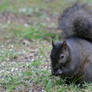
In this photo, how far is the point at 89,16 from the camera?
5.06 metres

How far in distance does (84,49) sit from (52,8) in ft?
16.7

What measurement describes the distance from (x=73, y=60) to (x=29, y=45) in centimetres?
220

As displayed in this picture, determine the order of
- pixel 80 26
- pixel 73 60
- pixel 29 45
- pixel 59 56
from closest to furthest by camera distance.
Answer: pixel 59 56
pixel 73 60
pixel 80 26
pixel 29 45

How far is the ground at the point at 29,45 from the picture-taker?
4223 millimetres

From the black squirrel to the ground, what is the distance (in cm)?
17

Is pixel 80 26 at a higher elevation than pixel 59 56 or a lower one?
higher

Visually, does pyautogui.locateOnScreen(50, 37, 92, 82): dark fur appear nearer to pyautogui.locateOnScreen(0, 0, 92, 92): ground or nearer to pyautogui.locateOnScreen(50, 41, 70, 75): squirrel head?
pyautogui.locateOnScreen(50, 41, 70, 75): squirrel head

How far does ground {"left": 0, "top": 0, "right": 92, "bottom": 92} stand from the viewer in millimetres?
4223

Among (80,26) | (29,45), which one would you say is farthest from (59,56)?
(29,45)

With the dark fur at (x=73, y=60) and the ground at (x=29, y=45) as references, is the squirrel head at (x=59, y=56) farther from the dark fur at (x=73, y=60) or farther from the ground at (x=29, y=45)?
the ground at (x=29, y=45)

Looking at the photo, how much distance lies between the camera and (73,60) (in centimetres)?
431

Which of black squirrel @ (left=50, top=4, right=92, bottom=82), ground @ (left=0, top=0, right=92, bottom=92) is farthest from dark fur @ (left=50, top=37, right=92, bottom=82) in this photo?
ground @ (left=0, top=0, right=92, bottom=92)

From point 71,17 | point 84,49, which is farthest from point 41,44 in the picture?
point 84,49

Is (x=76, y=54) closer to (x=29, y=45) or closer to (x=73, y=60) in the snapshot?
(x=73, y=60)
